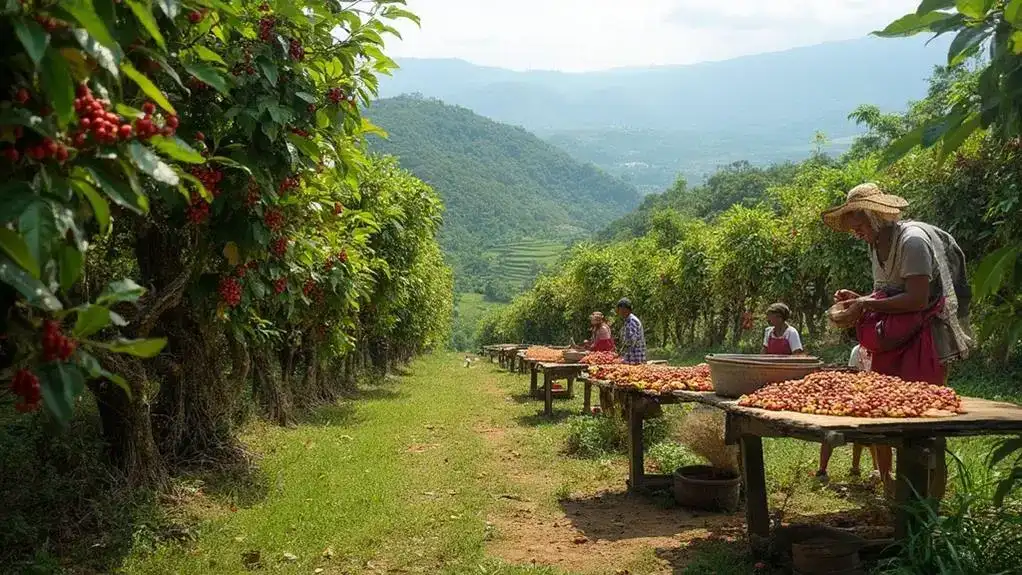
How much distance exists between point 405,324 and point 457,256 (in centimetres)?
9431

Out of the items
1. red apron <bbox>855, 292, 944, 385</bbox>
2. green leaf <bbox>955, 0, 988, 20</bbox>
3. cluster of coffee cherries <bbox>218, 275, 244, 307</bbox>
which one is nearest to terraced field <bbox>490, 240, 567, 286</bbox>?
cluster of coffee cherries <bbox>218, 275, 244, 307</bbox>

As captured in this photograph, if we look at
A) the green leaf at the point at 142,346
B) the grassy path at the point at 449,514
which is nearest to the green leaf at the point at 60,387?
the green leaf at the point at 142,346

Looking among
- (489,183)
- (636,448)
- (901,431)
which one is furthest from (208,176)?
(489,183)

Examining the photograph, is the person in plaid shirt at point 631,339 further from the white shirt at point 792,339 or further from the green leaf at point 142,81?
the green leaf at point 142,81

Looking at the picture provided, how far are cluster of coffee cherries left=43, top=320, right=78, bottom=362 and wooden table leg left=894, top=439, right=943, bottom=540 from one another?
4.00 m

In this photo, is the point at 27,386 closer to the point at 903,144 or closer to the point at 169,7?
the point at 169,7

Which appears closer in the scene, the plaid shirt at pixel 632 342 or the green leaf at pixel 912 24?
the green leaf at pixel 912 24

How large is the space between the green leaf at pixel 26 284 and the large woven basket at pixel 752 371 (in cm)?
432

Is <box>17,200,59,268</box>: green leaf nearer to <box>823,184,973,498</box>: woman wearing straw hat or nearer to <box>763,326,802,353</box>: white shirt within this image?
<box>823,184,973,498</box>: woman wearing straw hat

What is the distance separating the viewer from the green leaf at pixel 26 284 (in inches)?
65.1

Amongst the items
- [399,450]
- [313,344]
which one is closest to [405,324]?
[313,344]

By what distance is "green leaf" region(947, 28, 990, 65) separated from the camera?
217 centimetres

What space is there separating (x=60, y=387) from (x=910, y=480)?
13.5ft

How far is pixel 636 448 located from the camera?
23.1ft
